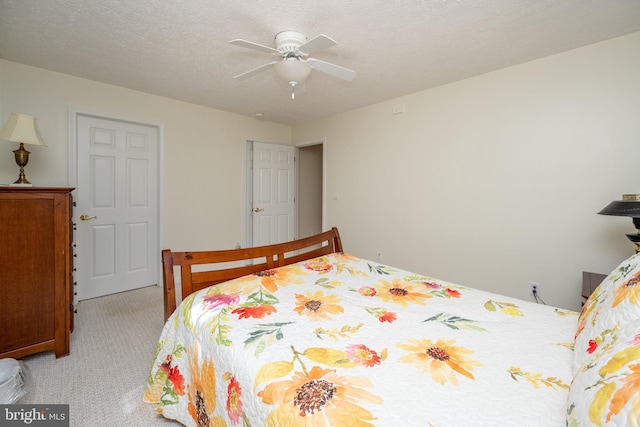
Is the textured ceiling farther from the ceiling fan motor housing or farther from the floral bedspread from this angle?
the floral bedspread

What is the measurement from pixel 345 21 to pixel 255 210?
9.93 ft

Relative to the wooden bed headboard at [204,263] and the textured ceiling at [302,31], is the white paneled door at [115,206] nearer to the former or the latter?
the textured ceiling at [302,31]

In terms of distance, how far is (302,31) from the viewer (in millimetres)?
1982

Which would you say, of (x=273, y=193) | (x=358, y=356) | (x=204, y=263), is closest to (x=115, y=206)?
(x=273, y=193)

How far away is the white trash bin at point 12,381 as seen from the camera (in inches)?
60.1

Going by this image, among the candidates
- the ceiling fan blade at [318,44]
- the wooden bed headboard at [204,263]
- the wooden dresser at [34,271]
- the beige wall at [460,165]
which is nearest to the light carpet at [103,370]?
the wooden dresser at [34,271]

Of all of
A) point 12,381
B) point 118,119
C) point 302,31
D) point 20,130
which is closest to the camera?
point 12,381

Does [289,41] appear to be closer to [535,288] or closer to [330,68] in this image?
[330,68]

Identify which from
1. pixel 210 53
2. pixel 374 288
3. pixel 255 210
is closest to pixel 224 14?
pixel 210 53

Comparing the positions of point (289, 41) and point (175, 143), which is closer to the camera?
point (289, 41)

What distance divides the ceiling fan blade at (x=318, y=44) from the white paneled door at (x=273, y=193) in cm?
270

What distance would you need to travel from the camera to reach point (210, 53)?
7.54ft

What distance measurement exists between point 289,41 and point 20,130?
216 cm

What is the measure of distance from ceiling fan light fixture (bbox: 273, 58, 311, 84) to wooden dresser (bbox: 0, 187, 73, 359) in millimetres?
1771
